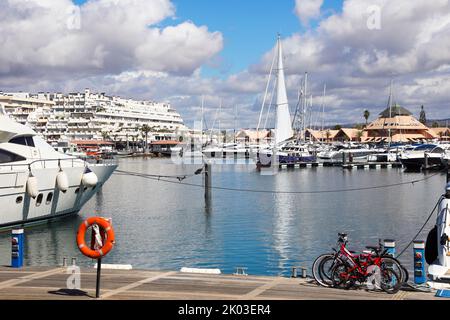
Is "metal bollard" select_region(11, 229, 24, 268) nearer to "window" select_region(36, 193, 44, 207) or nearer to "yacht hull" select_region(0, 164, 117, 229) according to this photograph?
"yacht hull" select_region(0, 164, 117, 229)

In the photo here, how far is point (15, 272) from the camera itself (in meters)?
16.0

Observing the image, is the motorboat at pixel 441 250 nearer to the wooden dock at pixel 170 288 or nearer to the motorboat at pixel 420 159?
the wooden dock at pixel 170 288

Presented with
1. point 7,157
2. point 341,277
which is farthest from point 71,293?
point 7,157

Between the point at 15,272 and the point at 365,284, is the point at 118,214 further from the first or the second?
the point at 365,284

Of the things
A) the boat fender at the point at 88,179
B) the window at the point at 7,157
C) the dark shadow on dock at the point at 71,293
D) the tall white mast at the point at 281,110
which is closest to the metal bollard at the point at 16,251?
the dark shadow on dock at the point at 71,293

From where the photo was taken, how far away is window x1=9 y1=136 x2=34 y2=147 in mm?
32688

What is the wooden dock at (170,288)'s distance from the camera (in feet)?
41.9

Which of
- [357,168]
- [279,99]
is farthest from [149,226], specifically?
[357,168]

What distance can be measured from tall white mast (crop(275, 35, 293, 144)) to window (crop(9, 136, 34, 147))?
54.4 m

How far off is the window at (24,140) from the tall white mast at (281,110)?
5442 centimetres

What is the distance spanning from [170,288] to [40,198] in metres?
21.5

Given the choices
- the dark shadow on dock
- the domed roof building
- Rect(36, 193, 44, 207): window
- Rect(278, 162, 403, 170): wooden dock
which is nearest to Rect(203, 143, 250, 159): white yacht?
Rect(278, 162, 403, 170): wooden dock

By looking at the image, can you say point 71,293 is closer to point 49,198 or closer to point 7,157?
point 7,157
